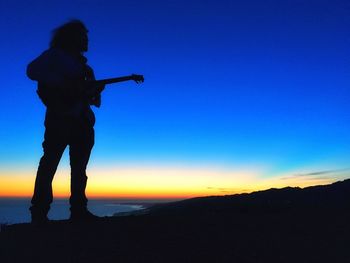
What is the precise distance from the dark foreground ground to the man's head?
253 centimetres

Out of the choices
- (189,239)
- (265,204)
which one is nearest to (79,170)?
(189,239)

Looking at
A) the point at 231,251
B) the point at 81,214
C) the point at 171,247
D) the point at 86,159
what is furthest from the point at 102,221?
the point at 231,251

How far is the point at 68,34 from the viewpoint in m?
7.44

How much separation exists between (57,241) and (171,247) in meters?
1.43

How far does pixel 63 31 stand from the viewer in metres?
7.49

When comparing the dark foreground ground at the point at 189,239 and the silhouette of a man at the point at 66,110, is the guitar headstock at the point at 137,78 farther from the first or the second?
the dark foreground ground at the point at 189,239

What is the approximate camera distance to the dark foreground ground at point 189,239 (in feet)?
18.3

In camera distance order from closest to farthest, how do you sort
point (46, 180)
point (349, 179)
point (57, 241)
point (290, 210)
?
point (57, 241) < point (46, 180) < point (290, 210) < point (349, 179)

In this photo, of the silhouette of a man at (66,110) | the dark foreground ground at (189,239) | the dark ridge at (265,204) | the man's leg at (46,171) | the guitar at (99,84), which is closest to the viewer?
the dark foreground ground at (189,239)

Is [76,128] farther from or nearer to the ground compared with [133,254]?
farther from the ground

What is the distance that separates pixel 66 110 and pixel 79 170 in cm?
103

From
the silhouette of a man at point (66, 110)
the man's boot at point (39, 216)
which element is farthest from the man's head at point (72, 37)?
the man's boot at point (39, 216)

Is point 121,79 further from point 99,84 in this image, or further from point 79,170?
point 79,170

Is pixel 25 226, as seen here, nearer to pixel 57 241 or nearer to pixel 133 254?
pixel 57 241
